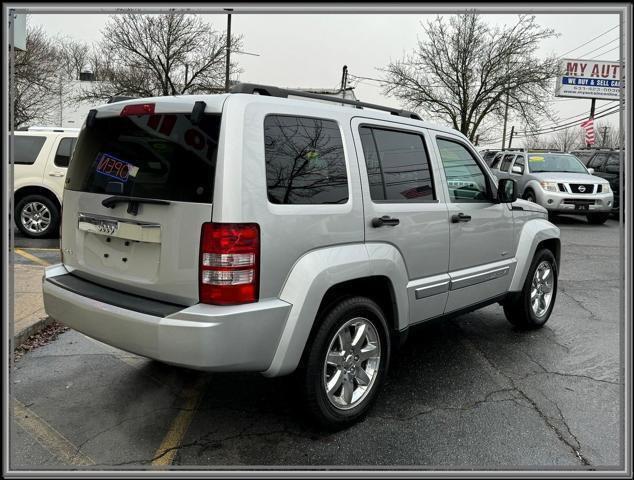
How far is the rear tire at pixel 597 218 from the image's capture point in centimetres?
1363

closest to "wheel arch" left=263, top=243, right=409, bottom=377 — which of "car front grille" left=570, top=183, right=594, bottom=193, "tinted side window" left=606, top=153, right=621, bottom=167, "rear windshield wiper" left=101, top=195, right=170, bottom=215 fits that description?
"rear windshield wiper" left=101, top=195, right=170, bottom=215

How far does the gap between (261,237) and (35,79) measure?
2675 cm

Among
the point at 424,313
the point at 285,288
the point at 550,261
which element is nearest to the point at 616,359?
the point at 550,261

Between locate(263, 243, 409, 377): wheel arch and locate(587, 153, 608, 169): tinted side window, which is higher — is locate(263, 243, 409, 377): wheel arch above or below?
below

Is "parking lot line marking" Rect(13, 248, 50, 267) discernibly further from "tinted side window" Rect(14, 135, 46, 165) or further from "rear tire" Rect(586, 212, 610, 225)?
"rear tire" Rect(586, 212, 610, 225)

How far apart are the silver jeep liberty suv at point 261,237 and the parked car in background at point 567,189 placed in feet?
34.0

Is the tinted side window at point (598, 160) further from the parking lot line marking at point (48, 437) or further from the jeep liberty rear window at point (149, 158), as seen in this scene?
the parking lot line marking at point (48, 437)

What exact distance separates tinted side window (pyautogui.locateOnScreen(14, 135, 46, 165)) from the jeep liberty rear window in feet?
22.5

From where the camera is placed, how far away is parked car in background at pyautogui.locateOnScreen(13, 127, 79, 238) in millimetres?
9023

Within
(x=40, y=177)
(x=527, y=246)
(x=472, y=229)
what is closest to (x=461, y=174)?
(x=472, y=229)

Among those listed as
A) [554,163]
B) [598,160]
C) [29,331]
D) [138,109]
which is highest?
[598,160]

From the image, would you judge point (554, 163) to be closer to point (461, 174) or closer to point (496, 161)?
point (496, 161)

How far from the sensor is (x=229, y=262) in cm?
247

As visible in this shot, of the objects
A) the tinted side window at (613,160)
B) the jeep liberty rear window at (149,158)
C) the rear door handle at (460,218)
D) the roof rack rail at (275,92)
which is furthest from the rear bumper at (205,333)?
the tinted side window at (613,160)
